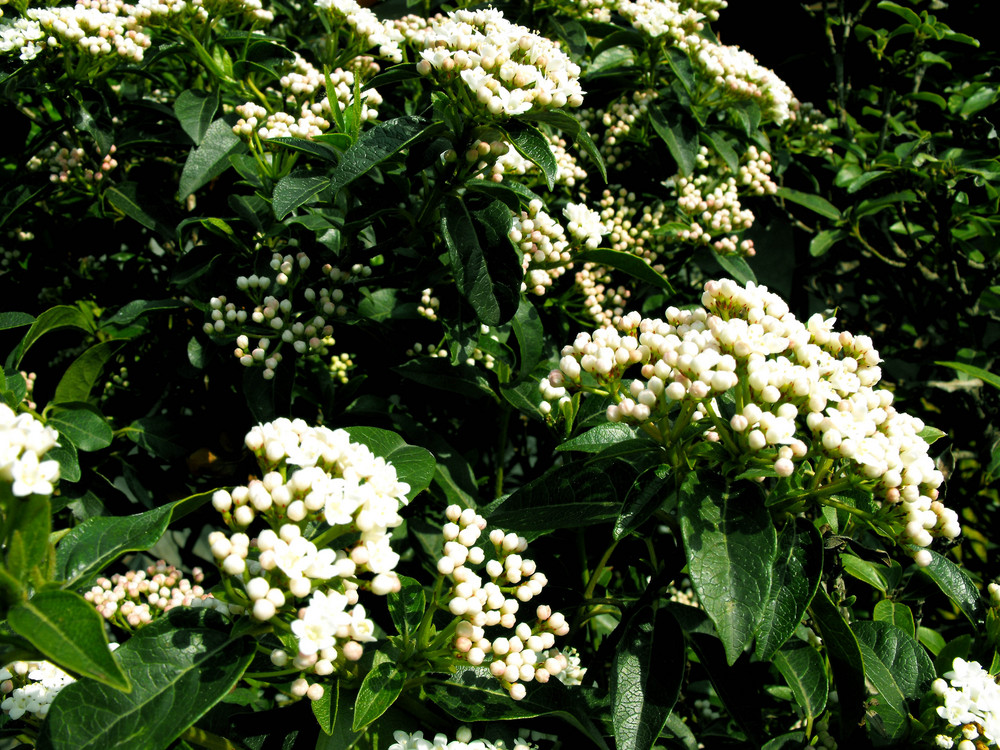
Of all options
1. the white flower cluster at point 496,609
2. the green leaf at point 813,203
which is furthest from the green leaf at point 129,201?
the green leaf at point 813,203

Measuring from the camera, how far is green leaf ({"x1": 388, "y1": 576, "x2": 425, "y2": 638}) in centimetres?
151

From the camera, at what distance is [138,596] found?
2.27 m

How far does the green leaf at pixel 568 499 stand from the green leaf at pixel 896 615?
3.45ft

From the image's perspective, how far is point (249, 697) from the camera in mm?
2012

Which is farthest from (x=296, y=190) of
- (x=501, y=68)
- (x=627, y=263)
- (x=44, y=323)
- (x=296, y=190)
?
(x=627, y=263)

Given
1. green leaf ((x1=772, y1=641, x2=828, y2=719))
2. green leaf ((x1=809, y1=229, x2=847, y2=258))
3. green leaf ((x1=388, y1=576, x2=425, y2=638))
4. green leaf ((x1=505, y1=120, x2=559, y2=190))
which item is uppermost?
green leaf ((x1=505, y1=120, x2=559, y2=190))

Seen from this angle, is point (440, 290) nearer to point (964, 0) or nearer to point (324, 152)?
point (324, 152)

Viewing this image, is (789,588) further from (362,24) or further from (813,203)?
(813,203)

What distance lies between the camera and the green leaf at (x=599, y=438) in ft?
5.66

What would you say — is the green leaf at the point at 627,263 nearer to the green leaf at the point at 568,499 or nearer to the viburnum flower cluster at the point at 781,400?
the viburnum flower cluster at the point at 781,400

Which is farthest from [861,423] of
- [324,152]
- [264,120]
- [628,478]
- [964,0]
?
[964,0]

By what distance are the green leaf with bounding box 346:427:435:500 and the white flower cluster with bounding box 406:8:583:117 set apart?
910 mm

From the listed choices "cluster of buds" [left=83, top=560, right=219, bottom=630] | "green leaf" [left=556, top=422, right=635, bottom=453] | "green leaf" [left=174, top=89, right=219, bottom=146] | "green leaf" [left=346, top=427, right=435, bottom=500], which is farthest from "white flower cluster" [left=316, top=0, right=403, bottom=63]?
"cluster of buds" [left=83, top=560, right=219, bottom=630]

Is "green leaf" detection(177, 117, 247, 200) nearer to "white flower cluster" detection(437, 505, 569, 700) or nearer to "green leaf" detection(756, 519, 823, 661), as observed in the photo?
"white flower cluster" detection(437, 505, 569, 700)
